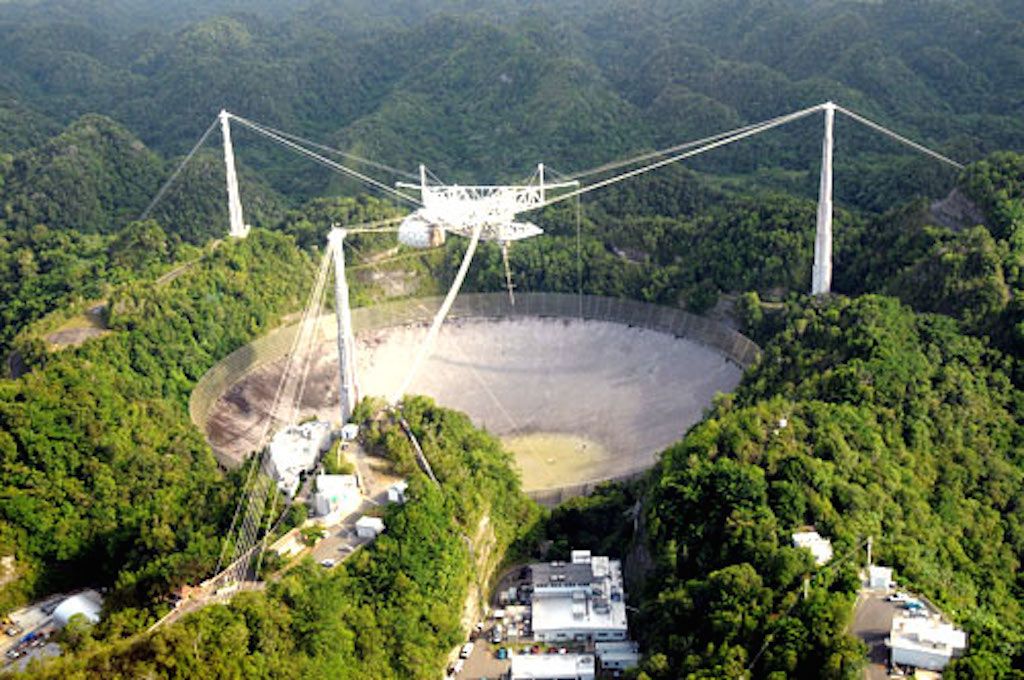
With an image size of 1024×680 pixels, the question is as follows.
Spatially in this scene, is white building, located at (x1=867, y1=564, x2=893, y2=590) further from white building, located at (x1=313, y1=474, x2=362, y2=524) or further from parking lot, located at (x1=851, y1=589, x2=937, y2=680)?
white building, located at (x1=313, y1=474, x2=362, y2=524)

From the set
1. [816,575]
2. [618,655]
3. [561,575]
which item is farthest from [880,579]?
[561,575]

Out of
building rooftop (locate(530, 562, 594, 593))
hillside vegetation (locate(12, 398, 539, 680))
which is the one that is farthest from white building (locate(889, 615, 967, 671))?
hillside vegetation (locate(12, 398, 539, 680))

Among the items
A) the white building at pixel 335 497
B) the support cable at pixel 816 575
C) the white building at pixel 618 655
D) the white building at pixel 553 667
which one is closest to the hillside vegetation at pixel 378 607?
the white building at pixel 335 497

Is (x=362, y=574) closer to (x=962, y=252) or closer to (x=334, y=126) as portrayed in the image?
(x=962, y=252)

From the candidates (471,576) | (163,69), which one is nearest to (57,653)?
(471,576)

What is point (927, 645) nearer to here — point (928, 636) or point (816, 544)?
point (928, 636)

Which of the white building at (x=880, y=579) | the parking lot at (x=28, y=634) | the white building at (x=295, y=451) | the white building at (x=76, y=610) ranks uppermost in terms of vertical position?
the white building at (x=295, y=451)

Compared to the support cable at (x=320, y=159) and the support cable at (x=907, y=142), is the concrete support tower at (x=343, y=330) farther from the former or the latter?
the support cable at (x=320, y=159)
